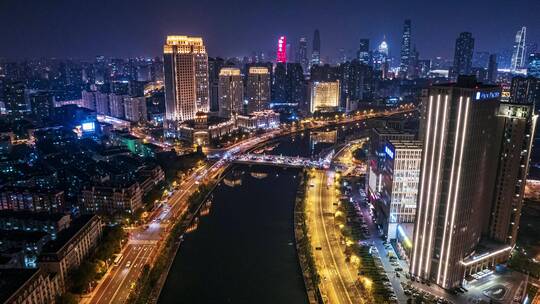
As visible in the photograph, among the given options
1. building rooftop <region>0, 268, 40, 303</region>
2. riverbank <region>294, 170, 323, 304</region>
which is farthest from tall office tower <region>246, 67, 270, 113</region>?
building rooftop <region>0, 268, 40, 303</region>

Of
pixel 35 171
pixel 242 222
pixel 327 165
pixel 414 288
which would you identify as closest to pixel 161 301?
pixel 242 222

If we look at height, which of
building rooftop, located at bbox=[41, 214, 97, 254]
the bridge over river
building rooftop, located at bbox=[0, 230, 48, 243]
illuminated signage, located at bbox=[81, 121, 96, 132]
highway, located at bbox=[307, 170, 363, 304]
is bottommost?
highway, located at bbox=[307, 170, 363, 304]

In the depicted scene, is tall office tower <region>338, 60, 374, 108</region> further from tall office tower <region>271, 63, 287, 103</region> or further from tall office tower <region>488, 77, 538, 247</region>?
tall office tower <region>488, 77, 538, 247</region>

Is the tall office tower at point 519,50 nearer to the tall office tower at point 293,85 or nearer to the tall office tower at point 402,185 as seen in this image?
the tall office tower at point 293,85

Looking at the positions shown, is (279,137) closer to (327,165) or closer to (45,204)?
(327,165)

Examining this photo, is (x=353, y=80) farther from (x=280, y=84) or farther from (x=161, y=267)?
(x=161, y=267)
